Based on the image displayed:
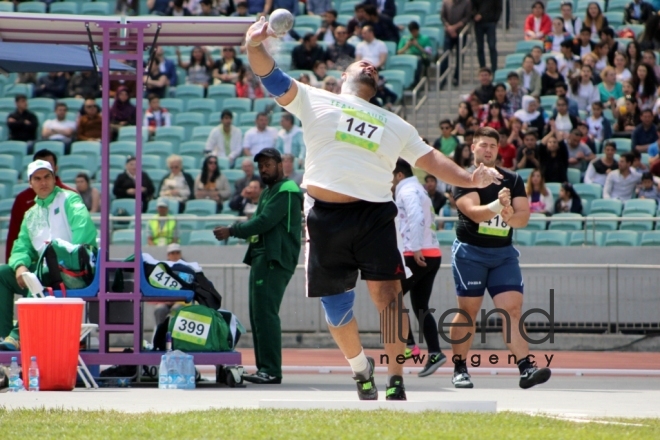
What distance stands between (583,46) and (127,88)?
25.6 ft

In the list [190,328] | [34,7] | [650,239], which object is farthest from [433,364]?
[34,7]

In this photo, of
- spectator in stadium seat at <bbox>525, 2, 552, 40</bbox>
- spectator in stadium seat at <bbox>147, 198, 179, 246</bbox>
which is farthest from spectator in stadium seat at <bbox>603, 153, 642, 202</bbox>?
spectator in stadium seat at <bbox>147, 198, 179, 246</bbox>

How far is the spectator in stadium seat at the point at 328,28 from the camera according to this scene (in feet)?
67.5

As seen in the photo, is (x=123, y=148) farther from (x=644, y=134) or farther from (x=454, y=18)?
(x=644, y=134)

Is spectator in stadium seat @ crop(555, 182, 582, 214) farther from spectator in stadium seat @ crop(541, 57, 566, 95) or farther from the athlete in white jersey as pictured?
the athlete in white jersey

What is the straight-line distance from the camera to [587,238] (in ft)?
49.8

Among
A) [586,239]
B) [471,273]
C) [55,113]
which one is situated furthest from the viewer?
[55,113]

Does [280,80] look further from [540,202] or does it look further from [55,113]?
[55,113]

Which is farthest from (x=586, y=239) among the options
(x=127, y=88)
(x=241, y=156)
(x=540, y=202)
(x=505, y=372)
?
(x=127, y=88)

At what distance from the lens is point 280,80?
Answer: 6.84 m

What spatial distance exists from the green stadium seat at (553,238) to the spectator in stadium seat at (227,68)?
7.15m

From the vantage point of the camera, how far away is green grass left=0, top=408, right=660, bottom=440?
5.31 metres

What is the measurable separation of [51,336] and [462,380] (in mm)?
3234

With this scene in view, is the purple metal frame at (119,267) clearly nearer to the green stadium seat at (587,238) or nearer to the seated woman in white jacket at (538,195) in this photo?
the green stadium seat at (587,238)
